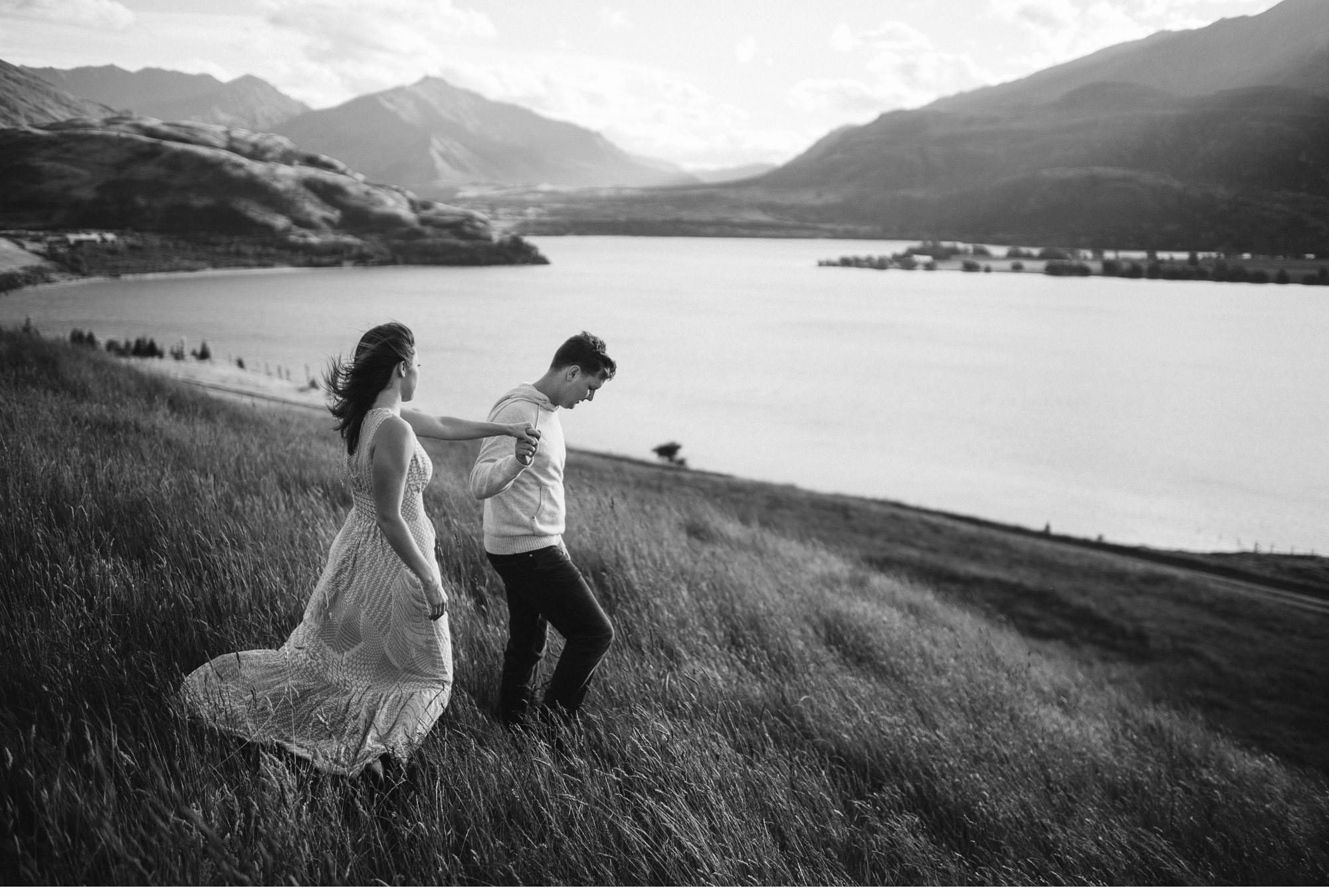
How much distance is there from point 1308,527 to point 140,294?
33624 millimetres

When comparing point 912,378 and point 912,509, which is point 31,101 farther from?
point 912,378

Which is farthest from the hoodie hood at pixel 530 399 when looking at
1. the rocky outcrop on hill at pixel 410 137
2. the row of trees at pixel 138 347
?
the rocky outcrop on hill at pixel 410 137

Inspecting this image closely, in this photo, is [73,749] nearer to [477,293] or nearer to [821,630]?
[821,630]

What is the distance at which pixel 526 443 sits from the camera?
122 inches

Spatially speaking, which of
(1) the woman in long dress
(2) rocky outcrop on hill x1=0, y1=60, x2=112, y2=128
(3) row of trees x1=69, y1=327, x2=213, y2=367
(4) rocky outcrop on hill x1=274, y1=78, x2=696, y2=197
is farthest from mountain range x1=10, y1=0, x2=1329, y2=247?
(1) the woman in long dress

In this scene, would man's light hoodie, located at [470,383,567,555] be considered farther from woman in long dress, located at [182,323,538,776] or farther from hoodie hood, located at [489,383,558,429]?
woman in long dress, located at [182,323,538,776]

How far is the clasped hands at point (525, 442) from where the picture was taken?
3.06 metres

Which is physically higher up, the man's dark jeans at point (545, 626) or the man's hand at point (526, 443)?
the man's hand at point (526, 443)

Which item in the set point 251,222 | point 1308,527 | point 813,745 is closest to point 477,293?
point 251,222

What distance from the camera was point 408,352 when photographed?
113 inches

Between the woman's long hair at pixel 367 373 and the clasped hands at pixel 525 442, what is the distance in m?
0.50

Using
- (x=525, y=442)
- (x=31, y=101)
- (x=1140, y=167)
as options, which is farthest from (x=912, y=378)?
(x=525, y=442)

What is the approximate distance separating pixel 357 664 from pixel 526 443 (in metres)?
1.06

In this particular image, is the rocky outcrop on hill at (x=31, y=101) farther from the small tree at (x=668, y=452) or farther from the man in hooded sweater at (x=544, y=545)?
the small tree at (x=668, y=452)
